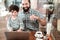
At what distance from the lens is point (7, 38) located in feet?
6.50

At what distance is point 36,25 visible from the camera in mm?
2055

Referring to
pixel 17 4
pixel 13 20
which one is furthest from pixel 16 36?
pixel 17 4

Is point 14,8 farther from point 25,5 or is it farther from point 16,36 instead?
point 16,36

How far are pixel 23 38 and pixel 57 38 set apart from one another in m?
0.30

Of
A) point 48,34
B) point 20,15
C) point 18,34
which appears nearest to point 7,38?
point 18,34

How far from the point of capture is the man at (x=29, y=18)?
2027 millimetres

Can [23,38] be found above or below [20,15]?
below

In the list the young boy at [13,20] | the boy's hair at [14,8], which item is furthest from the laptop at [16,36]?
the boy's hair at [14,8]

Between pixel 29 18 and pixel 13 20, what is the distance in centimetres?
14

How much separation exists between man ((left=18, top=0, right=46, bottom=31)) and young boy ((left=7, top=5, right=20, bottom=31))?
36 millimetres

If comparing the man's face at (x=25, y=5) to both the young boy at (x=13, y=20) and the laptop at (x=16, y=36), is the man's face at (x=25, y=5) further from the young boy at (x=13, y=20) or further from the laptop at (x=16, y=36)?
the laptop at (x=16, y=36)

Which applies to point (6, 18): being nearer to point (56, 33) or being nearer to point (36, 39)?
point (36, 39)

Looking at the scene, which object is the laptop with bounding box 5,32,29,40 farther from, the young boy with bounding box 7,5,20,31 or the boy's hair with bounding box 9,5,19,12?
the boy's hair with bounding box 9,5,19,12

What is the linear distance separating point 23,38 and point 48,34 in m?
0.23
